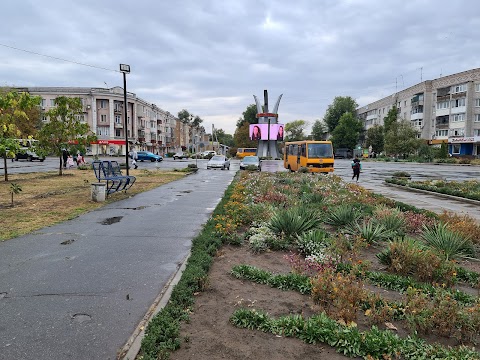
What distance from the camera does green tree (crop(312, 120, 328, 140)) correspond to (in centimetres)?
12631

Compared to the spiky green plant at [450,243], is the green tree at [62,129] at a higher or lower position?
higher

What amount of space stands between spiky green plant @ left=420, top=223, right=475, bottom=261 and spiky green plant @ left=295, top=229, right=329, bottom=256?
68.5 inches

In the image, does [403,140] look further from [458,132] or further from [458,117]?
[458,117]

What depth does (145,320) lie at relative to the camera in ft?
12.0

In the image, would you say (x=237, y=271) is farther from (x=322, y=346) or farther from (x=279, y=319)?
(x=322, y=346)

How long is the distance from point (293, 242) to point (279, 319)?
304cm

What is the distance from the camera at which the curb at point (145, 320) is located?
10.0ft

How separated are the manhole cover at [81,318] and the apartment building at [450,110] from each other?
72324 millimetres

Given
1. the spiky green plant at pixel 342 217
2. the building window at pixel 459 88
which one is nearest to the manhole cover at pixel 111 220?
the spiky green plant at pixel 342 217

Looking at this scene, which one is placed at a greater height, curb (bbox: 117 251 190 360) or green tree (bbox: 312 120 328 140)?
green tree (bbox: 312 120 328 140)

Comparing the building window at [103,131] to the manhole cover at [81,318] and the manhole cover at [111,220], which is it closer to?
the manhole cover at [111,220]

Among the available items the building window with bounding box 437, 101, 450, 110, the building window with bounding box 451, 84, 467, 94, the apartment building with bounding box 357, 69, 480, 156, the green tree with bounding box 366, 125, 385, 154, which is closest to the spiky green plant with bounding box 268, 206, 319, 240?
the apartment building with bounding box 357, 69, 480, 156

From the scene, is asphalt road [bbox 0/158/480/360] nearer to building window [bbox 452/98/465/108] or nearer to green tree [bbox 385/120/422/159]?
green tree [bbox 385/120/422/159]

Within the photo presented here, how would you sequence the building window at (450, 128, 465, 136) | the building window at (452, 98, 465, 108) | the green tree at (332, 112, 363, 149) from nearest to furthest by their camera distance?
the building window at (450, 128, 465, 136) → the building window at (452, 98, 465, 108) → the green tree at (332, 112, 363, 149)
